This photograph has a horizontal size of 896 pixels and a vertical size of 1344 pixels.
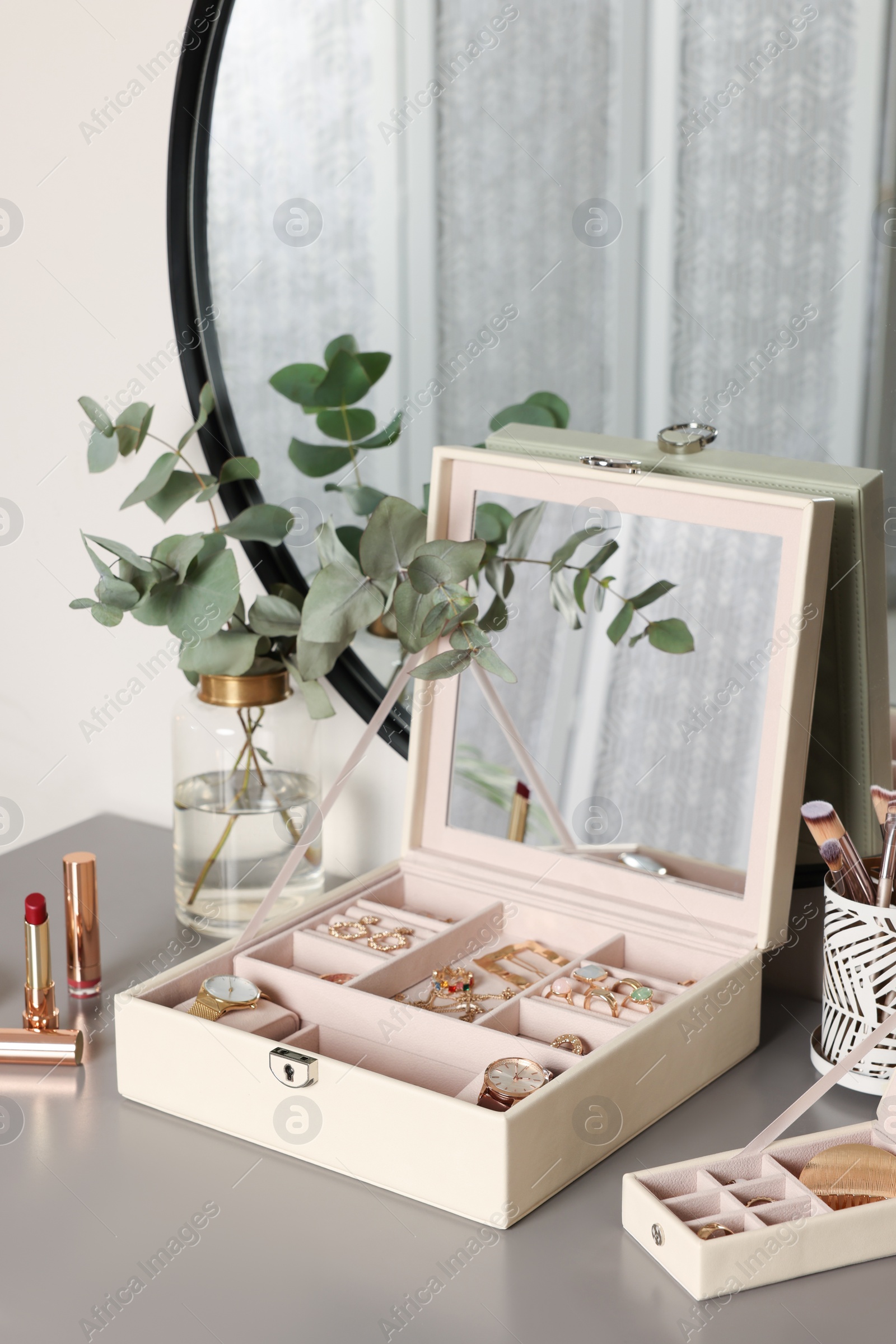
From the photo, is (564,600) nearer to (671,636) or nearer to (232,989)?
(671,636)

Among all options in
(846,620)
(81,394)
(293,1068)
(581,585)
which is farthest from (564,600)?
(81,394)

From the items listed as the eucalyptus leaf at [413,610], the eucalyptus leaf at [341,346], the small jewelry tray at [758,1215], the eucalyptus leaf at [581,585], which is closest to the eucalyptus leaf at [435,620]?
the eucalyptus leaf at [413,610]

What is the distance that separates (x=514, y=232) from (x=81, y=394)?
1.77ft

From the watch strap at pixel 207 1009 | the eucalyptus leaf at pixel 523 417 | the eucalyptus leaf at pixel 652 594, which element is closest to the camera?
the watch strap at pixel 207 1009

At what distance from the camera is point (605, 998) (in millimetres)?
974

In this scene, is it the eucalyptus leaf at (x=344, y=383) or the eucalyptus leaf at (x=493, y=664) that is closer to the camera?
the eucalyptus leaf at (x=493, y=664)

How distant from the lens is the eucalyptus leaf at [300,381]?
1257mm

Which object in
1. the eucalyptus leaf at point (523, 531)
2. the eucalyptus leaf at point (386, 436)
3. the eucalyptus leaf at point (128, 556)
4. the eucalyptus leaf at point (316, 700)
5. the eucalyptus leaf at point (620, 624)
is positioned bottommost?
the eucalyptus leaf at point (316, 700)

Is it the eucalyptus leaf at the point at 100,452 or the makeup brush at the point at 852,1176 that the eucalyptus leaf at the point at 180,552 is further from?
the makeup brush at the point at 852,1176

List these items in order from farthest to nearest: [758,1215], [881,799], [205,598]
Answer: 1. [205,598]
2. [881,799]
3. [758,1215]

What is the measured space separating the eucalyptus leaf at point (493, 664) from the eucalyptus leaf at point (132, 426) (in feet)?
1.35

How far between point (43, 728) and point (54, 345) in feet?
1.46

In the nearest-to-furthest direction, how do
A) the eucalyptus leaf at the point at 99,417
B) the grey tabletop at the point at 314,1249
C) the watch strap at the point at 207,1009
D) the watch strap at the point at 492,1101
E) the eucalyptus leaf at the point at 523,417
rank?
1. the grey tabletop at the point at 314,1249
2. the watch strap at the point at 492,1101
3. the watch strap at the point at 207,1009
4. the eucalyptus leaf at the point at 523,417
5. the eucalyptus leaf at the point at 99,417

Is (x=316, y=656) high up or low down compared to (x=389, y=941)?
up
